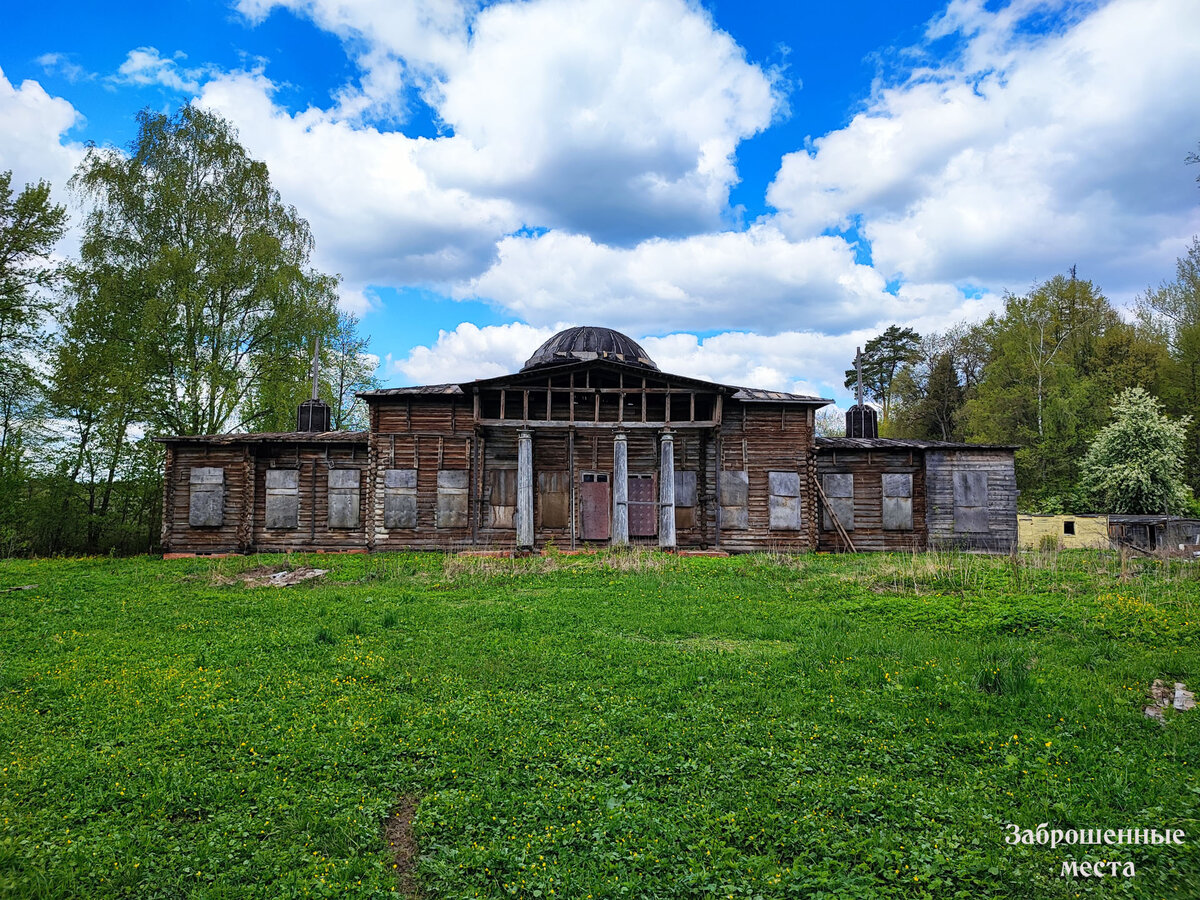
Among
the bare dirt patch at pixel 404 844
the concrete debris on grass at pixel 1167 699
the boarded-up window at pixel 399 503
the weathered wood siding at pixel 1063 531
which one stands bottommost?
the bare dirt patch at pixel 404 844

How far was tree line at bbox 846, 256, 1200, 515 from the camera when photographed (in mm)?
31578

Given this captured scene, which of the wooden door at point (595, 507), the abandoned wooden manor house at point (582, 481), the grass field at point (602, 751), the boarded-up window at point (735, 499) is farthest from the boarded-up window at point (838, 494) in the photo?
the grass field at point (602, 751)

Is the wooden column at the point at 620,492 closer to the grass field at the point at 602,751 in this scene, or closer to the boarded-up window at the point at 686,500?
the boarded-up window at the point at 686,500

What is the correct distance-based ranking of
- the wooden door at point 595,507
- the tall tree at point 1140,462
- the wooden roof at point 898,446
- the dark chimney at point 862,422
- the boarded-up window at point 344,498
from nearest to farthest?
1. the wooden door at point 595,507
2. the boarded-up window at point 344,498
3. the wooden roof at point 898,446
4. the dark chimney at point 862,422
5. the tall tree at point 1140,462

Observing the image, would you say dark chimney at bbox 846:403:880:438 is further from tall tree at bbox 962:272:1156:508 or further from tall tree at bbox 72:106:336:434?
tall tree at bbox 72:106:336:434

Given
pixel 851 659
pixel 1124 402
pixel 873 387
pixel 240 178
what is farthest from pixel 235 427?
pixel 873 387

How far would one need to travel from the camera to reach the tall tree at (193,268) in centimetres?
2686

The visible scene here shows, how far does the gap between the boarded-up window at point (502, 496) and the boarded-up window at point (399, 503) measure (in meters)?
2.75

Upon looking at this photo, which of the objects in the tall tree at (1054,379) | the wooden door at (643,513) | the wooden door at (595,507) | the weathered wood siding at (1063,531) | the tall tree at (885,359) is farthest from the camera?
the tall tree at (885,359)

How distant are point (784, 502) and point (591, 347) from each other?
1194 centimetres

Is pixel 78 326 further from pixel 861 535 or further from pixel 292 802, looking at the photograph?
pixel 861 535

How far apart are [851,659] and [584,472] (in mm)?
15695

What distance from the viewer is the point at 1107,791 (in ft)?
16.7

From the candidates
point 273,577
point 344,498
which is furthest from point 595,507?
point 273,577
